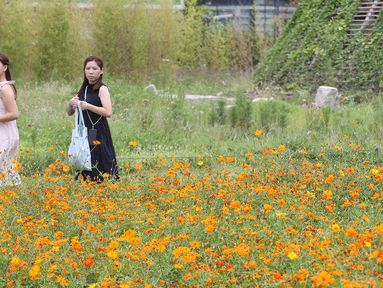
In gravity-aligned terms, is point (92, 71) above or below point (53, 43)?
above

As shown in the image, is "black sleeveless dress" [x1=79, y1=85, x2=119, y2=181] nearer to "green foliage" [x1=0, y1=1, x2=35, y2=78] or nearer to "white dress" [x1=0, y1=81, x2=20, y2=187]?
"white dress" [x1=0, y1=81, x2=20, y2=187]

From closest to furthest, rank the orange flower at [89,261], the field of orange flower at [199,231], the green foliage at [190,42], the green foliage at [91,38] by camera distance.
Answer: the orange flower at [89,261] → the field of orange flower at [199,231] → the green foliage at [91,38] → the green foliage at [190,42]

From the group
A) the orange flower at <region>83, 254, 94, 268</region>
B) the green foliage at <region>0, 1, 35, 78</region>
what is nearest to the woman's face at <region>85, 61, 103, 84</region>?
the orange flower at <region>83, 254, 94, 268</region>

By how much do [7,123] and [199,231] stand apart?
7.96 ft

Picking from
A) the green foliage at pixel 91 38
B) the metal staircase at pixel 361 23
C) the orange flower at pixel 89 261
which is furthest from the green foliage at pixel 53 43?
the orange flower at pixel 89 261

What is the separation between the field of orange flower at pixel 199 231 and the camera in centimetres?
426

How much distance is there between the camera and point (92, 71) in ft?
22.6

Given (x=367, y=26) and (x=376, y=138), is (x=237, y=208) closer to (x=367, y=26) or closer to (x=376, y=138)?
(x=376, y=138)

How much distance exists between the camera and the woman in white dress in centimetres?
675

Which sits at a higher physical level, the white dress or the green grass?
the white dress

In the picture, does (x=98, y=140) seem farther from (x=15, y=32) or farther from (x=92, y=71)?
(x=15, y=32)

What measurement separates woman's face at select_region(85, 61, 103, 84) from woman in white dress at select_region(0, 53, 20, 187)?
0.58 m

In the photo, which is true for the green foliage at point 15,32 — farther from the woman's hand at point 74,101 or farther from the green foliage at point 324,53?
the woman's hand at point 74,101

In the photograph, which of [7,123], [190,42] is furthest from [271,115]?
[190,42]
